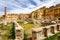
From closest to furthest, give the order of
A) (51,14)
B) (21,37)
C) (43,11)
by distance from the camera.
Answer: (21,37) → (51,14) → (43,11)

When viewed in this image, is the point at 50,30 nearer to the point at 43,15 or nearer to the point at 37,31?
the point at 37,31

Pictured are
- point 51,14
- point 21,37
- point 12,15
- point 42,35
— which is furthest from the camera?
point 12,15

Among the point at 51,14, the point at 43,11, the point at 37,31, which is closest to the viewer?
the point at 37,31

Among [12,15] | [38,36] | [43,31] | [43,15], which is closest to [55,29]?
[43,31]

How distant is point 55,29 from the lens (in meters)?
7.17

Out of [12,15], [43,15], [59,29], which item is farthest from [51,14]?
[59,29]

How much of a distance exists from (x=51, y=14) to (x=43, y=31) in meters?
41.6

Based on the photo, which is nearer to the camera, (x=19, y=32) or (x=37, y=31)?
(x=37, y=31)

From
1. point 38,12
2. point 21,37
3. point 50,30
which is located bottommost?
point 21,37

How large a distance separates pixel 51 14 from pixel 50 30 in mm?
40817

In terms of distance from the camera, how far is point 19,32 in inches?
263

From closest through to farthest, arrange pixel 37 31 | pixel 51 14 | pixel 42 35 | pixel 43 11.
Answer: pixel 37 31 < pixel 42 35 < pixel 51 14 < pixel 43 11

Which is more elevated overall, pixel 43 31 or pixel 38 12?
pixel 38 12

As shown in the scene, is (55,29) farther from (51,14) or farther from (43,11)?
(43,11)
